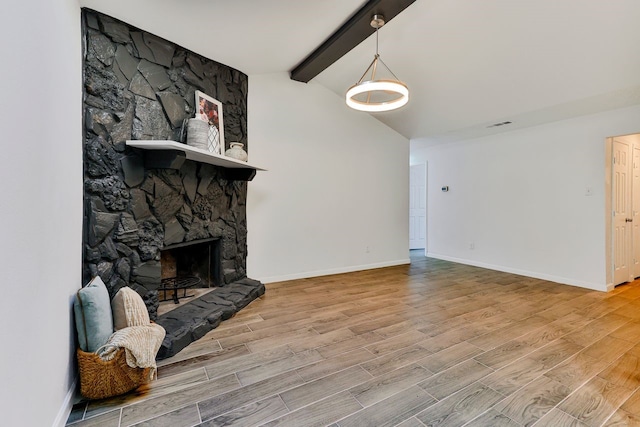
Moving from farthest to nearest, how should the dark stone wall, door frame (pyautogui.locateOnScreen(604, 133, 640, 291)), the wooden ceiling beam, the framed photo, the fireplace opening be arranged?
1. door frame (pyautogui.locateOnScreen(604, 133, 640, 291))
2. the fireplace opening
3. the framed photo
4. the wooden ceiling beam
5. the dark stone wall

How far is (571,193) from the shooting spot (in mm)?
4184

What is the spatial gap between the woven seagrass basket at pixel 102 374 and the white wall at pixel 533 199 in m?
5.31

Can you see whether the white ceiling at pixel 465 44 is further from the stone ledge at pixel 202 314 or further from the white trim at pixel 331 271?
the white trim at pixel 331 271

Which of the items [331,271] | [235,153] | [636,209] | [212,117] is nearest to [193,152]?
[235,153]

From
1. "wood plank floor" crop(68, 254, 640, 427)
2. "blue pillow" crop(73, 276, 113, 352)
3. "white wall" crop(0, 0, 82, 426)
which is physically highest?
"white wall" crop(0, 0, 82, 426)

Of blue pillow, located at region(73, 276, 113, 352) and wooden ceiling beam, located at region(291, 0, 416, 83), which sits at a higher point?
wooden ceiling beam, located at region(291, 0, 416, 83)

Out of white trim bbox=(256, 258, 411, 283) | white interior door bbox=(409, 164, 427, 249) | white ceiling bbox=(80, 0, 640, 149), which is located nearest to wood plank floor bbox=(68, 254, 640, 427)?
white trim bbox=(256, 258, 411, 283)

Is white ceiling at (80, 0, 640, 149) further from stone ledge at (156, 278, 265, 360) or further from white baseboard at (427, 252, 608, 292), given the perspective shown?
stone ledge at (156, 278, 265, 360)

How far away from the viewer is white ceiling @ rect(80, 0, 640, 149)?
254 cm

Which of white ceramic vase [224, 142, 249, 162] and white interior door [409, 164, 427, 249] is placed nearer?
white ceramic vase [224, 142, 249, 162]

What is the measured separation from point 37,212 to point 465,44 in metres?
3.91

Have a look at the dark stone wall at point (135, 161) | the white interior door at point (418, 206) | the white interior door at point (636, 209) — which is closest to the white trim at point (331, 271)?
the dark stone wall at point (135, 161)

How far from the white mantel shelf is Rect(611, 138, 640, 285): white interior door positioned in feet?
16.2

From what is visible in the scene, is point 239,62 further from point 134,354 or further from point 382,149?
point 134,354
